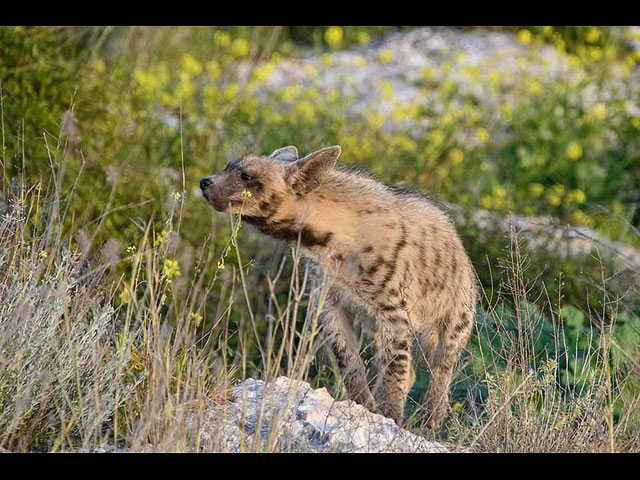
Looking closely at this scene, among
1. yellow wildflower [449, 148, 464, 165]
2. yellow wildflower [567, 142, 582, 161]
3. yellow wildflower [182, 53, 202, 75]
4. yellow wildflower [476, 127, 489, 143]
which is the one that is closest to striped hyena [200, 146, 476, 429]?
yellow wildflower [449, 148, 464, 165]

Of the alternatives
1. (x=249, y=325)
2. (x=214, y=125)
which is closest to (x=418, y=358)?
(x=249, y=325)

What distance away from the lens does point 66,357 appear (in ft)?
15.1

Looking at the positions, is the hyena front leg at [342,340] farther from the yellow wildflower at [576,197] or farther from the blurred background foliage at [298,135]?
the yellow wildflower at [576,197]

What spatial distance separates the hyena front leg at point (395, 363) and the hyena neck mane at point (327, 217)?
47 cm

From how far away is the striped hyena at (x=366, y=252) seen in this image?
5.69m

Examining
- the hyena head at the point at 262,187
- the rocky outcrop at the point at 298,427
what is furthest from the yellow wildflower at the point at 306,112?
the rocky outcrop at the point at 298,427

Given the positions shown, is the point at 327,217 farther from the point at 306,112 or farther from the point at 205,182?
the point at 306,112

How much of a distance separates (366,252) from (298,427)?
52.0 inches

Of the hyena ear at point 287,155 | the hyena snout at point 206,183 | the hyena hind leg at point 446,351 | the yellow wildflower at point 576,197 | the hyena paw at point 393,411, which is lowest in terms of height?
the yellow wildflower at point 576,197

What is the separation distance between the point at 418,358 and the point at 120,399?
2.10m

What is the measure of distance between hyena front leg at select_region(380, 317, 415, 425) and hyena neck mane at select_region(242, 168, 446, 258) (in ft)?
1.56

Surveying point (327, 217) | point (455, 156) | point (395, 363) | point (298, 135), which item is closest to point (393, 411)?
point (395, 363)

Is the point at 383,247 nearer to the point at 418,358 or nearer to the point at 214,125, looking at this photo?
the point at 418,358

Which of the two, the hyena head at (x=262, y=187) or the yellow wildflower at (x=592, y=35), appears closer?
the hyena head at (x=262, y=187)
